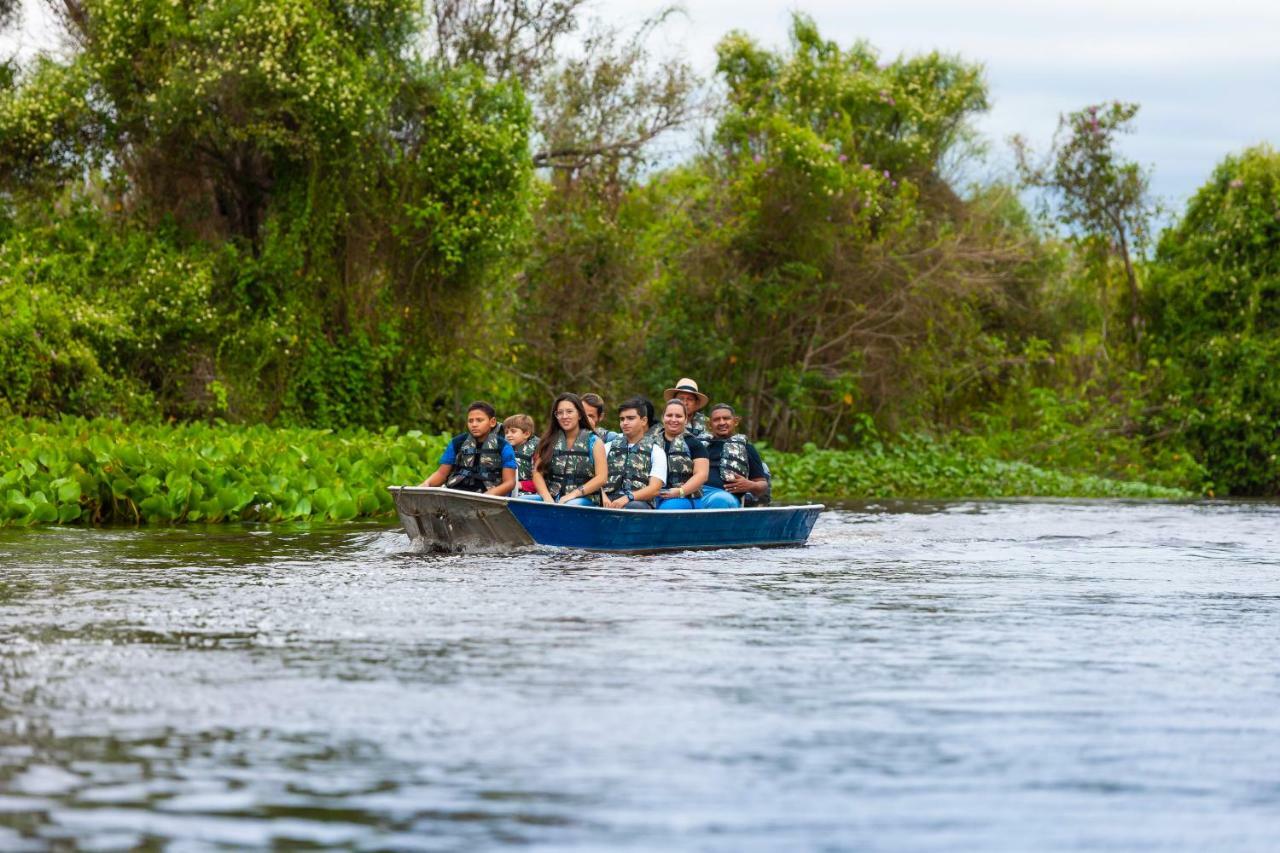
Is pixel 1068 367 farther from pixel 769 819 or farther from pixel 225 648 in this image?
pixel 769 819

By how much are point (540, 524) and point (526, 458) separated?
201 centimetres

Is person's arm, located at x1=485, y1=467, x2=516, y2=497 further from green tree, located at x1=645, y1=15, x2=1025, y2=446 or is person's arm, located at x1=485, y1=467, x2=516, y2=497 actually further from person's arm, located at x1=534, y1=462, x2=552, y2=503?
green tree, located at x1=645, y1=15, x2=1025, y2=446

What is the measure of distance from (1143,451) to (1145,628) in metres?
22.5

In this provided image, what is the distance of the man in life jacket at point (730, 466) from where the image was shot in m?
16.4

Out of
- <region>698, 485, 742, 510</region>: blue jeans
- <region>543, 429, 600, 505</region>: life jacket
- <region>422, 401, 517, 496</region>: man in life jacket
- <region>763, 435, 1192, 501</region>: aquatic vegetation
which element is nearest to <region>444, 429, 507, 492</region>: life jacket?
<region>422, 401, 517, 496</region>: man in life jacket

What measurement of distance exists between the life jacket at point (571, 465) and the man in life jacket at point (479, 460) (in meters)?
0.36

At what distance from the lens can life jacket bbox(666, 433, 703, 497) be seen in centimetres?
1599

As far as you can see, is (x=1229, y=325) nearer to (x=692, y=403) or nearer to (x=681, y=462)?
(x=692, y=403)

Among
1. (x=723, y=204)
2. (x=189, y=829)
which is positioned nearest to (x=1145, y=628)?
(x=189, y=829)

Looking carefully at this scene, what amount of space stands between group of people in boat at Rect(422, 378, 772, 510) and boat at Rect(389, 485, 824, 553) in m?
0.29

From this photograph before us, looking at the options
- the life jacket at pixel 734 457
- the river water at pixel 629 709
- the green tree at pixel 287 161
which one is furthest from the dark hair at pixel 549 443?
the green tree at pixel 287 161

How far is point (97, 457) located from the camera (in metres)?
18.5

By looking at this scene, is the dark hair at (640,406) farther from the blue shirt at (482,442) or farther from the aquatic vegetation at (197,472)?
the aquatic vegetation at (197,472)

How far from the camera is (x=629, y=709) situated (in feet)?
24.1
